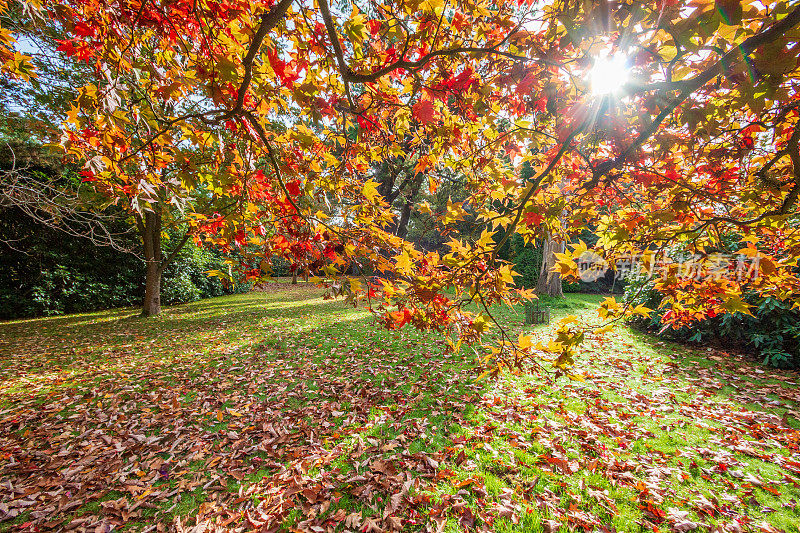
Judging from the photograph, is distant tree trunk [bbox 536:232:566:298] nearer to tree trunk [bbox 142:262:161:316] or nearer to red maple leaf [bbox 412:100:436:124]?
red maple leaf [bbox 412:100:436:124]

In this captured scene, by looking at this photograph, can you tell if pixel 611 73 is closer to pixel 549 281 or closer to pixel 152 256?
pixel 152 256

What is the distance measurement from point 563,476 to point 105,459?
4.44 meters

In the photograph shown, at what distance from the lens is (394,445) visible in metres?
3.11

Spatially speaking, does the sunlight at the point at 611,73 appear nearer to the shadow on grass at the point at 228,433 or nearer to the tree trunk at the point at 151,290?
the shadow on grass at the point at 228,433

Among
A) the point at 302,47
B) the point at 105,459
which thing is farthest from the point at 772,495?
the point at 105,459

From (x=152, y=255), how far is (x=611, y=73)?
40.1 feet

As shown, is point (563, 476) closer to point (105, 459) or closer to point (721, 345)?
point (105, 459)

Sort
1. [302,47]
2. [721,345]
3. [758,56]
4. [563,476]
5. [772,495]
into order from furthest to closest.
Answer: [721,345] < [563,476] < [772,495] < [302,47] < [758,56]

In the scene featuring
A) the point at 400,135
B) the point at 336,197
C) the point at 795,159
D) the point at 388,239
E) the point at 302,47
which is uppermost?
the point at 302,47

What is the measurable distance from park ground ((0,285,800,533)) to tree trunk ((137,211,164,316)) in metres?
4.16

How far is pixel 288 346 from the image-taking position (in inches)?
264

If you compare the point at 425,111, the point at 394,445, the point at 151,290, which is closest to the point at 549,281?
the point at 394,445

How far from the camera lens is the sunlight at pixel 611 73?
5.04 feet

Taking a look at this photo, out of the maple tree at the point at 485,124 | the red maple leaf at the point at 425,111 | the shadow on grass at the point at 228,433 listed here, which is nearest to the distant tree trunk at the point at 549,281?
the shadow on grass at the point at 228,433
